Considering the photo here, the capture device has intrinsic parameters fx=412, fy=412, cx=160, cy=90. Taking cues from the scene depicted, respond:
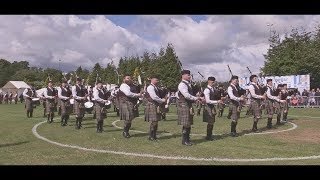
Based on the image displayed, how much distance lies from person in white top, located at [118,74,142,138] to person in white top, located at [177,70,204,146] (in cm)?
208

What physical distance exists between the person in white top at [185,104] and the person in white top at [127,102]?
208cm

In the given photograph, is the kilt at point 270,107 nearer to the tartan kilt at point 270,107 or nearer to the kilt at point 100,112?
the tartan kilt at point 270,107

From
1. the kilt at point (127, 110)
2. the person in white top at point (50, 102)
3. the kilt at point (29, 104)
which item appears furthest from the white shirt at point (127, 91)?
the kilt at point (29, 104)

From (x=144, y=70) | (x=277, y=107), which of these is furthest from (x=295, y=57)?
(x=277, y=107)

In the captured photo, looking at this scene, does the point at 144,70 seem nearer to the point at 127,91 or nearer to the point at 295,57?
the point at 295,57

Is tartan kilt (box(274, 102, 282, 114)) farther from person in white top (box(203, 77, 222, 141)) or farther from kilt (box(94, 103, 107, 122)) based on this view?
kilt (box(94, 103, 107, 122))

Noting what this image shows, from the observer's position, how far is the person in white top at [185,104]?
461 inches

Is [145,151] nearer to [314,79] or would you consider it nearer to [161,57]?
[314,79]

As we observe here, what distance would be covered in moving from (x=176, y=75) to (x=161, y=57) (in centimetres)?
402

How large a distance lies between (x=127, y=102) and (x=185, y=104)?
2493mm

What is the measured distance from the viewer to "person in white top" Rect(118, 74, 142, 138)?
1353cm

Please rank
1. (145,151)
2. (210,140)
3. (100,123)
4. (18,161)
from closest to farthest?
(18,161)
(145,151)
(210,140)
(100,123)

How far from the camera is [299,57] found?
4606cm
